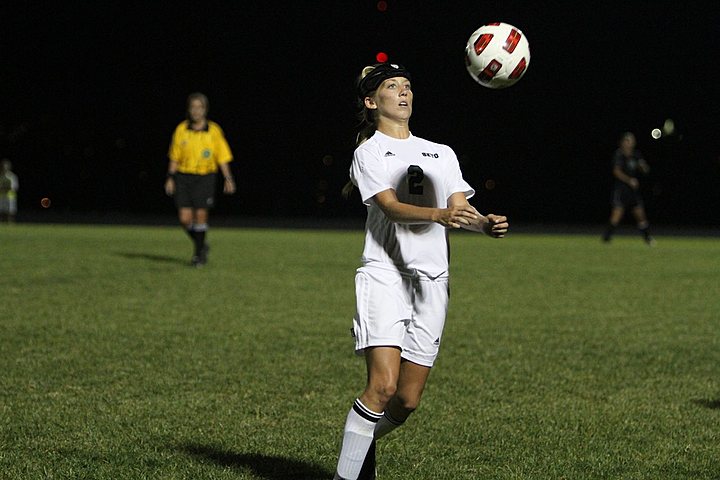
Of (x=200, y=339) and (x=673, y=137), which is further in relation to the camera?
(x=673, y=137)

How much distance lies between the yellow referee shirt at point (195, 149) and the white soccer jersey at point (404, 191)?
1057 cm

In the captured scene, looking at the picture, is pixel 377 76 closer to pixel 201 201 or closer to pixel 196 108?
pixel 196 108

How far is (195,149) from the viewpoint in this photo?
1440 cm

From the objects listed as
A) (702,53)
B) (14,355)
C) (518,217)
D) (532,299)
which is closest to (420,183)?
(14,355)

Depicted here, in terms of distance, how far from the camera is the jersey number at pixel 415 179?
3.92 meters

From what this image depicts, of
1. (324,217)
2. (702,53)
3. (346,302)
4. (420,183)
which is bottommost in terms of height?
(324,217)

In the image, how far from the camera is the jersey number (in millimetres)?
3922

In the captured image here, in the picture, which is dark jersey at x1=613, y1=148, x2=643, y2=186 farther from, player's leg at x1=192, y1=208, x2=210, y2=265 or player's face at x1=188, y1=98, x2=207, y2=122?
player's face at x1=188, y1=98, x2=207, y2=122

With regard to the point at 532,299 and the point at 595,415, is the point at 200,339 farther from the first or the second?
the point at 532,299

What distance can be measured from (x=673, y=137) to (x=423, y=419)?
3493 cm

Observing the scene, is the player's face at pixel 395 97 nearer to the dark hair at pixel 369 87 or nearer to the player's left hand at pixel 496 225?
the dark hair at pixel 369 87

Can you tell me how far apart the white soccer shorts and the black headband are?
30.7 inches

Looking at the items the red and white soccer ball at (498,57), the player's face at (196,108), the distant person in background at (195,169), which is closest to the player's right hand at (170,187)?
the distant person in background at (195,169)

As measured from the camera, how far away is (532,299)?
1133 centimetres
